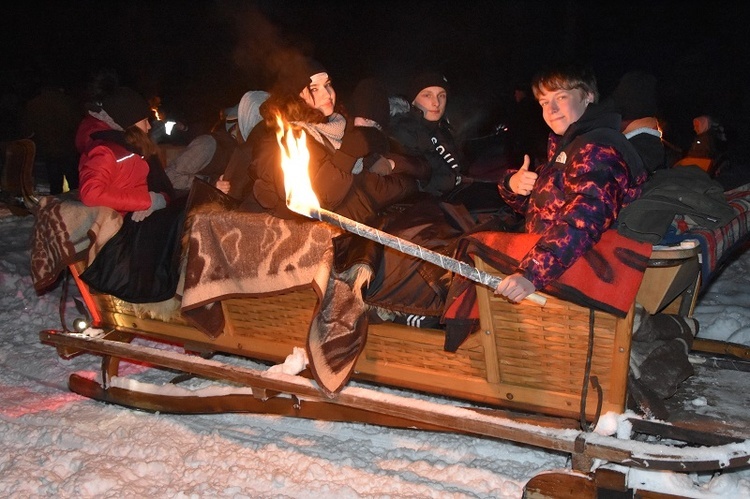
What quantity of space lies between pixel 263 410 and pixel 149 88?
16.0m

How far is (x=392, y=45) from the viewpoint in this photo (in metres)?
20.7

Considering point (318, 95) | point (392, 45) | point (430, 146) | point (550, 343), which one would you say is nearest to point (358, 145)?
point (318, 95)

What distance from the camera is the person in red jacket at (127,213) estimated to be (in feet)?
13.7

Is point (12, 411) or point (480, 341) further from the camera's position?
point (12, 411)

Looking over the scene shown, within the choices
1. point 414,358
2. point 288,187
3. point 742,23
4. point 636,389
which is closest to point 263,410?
point 414,358

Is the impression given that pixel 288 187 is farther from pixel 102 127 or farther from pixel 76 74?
pixel 76 74

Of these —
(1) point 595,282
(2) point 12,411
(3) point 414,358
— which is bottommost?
(2) point 12,411

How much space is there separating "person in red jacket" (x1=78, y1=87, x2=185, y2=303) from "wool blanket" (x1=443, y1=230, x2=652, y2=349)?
1930mm

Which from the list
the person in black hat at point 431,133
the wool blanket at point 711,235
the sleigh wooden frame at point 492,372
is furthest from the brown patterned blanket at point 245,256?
the wool blanket at point 711,235

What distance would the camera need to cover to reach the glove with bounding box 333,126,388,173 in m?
3.86

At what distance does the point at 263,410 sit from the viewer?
4051 millimetres

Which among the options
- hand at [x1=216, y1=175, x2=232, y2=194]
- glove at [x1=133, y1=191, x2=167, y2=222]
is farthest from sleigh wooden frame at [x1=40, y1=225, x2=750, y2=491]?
hand at [x1=216, y1=175, x2=232, y2=194]

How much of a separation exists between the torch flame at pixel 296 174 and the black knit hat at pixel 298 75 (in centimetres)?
59

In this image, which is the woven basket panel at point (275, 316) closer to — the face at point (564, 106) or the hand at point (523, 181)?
the hand at point (523, 181)
